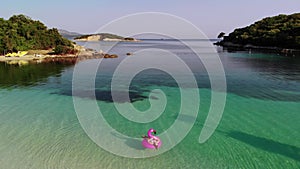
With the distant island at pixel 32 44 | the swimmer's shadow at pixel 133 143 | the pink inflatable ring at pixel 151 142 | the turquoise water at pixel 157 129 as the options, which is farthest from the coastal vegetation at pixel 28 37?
the pink inflatable ring at pixel 151 142

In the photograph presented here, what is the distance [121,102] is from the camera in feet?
69.3

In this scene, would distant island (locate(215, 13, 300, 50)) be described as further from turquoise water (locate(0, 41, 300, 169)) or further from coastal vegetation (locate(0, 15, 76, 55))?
coastal vegetation (locate(0, 15, 76, 55))

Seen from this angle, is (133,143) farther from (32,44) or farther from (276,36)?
(276,36)

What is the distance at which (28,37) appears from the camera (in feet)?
206

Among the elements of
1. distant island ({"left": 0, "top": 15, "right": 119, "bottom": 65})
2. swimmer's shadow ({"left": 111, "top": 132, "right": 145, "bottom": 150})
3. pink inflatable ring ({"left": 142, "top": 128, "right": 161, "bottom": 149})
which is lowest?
swimmer's shadow ({"left": 111, "top": 132, "right": 145, "bottom": 150})

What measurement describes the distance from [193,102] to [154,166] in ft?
36.7

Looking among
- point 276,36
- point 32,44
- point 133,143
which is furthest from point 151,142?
point 276,36

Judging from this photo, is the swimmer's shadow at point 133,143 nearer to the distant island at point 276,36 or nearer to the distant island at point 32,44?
the distant island at point 32,44

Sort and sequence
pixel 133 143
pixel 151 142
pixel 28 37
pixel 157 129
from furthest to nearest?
pixel 28 37, pixel 157 129, pixel 133 143, pixel 151 142

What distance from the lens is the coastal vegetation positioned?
56519 millimetres

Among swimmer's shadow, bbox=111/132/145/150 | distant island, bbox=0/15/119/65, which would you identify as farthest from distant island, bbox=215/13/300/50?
swimmer's shadow, bbox=111/132/145/150

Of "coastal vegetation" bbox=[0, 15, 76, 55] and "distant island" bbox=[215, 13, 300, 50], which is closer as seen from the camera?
"coastal vegetation" bbox=[0, 15, 76, 55]

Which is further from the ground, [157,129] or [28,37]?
[28,37]

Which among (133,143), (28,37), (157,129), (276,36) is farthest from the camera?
(276,36)
